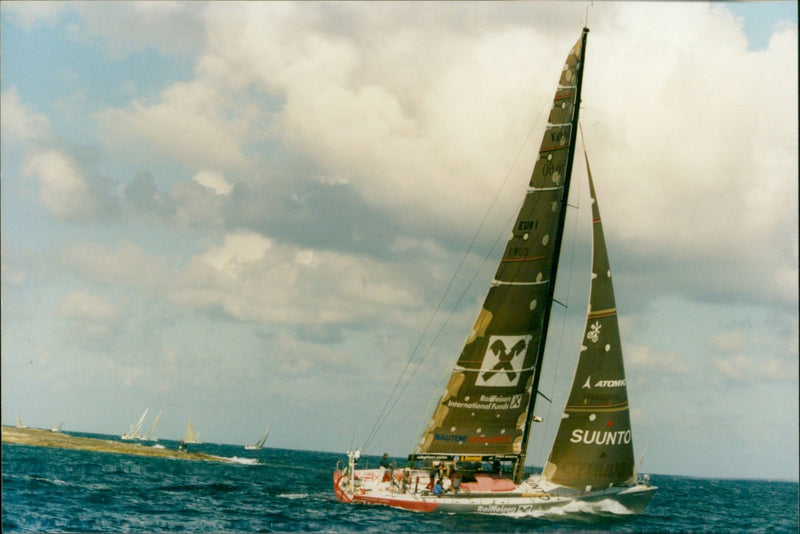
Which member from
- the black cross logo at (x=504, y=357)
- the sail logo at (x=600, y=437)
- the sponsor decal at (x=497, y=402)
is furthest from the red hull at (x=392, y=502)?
the sail logo at (x=600, y=437)

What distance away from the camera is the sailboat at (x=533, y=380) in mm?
28047

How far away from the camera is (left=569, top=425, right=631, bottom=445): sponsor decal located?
1099 inches

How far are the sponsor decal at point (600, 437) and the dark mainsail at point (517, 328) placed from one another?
89.1 inches

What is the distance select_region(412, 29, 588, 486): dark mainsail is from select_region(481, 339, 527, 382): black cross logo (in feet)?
0.13

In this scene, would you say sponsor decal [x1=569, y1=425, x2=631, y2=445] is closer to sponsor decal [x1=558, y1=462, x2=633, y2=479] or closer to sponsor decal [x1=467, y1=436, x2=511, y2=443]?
sponsor decal [x1=558, y1=462, x2=633, y2=479]

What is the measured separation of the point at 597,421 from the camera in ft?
92.0

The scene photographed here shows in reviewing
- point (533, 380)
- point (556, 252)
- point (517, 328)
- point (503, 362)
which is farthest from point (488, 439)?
point (556, 252)

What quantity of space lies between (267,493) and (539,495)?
18439 millimetres

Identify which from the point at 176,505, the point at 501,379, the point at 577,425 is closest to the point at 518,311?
the point at 501,379

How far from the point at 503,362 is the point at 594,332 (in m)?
3.82

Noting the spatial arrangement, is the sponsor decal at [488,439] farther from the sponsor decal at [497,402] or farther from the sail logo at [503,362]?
the sail logo at [503,362]

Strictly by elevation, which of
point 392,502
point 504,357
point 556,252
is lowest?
point 392,502

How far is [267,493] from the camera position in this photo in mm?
39875

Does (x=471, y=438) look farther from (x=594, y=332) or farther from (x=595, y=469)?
(x=594, y=332)
